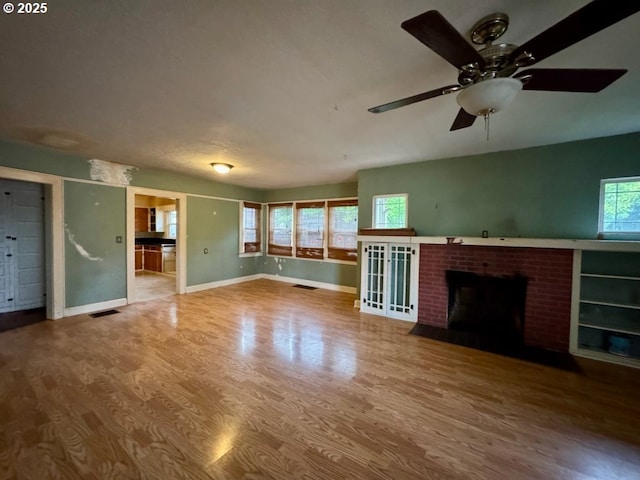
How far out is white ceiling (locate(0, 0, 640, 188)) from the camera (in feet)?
4.40

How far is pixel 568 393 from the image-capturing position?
7.27ft

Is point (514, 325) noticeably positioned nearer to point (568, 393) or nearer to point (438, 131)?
point (568, 393)

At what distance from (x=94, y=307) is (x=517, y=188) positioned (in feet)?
21.9

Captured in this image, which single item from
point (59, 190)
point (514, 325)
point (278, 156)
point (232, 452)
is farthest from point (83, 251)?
point (514, 325)

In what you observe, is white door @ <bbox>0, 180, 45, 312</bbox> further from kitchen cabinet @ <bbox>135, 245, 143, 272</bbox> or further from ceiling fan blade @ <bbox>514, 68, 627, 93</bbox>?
ceiling fan blade @ <bbox>514, 68, 627, 93</bbox>

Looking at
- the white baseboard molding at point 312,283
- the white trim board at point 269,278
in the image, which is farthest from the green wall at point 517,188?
the white trim board at point 269,278

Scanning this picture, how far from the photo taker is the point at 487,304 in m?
3.45

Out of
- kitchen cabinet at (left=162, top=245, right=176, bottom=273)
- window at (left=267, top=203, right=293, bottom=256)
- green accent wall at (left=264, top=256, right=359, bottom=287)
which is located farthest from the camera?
kitchen cabinet at (left=162, top=245, right=176, bottom=273)

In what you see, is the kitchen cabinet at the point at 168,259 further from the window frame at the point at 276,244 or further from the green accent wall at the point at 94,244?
the green accent wall at the point at 94,244

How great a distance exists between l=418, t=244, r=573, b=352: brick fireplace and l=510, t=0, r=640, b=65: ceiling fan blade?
105 inches

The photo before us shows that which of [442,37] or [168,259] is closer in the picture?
[442,37]

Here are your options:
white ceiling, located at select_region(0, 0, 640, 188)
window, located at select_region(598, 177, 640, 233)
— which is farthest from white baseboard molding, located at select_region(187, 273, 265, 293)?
window, located at select_region(598, 177, 640, 233)

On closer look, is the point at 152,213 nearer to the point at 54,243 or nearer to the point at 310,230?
the point at 54,243

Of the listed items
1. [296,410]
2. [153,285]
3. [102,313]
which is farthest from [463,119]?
[153,285]
